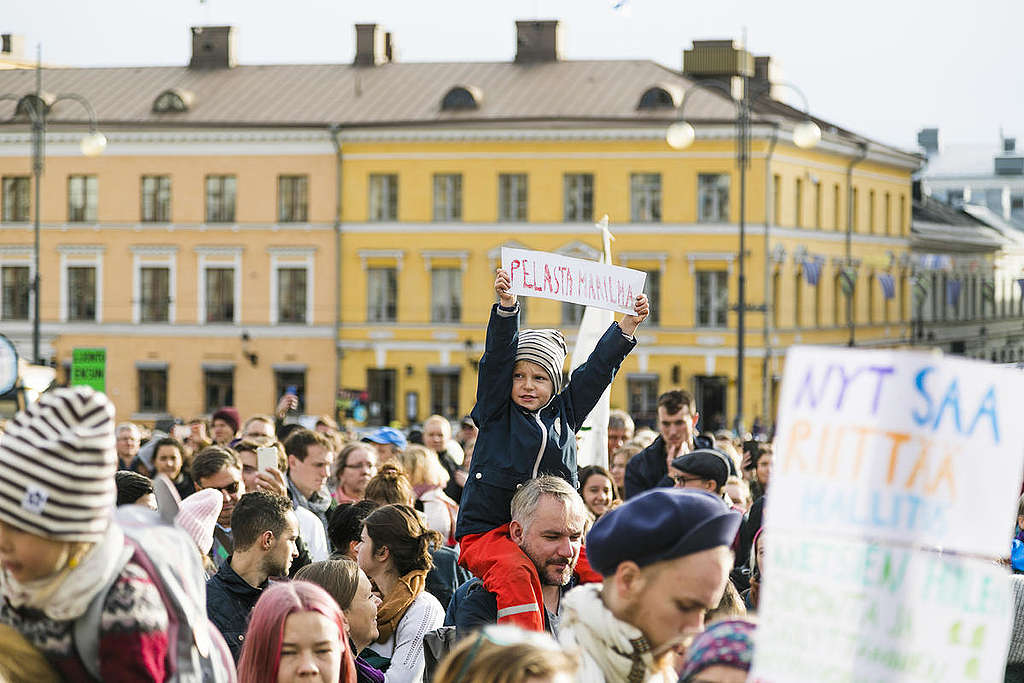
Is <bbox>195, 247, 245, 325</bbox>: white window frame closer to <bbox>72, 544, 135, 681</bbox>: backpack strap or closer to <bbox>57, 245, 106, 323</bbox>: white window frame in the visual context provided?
<bbox>57, 245, 106, 323</bbox>: white window frame

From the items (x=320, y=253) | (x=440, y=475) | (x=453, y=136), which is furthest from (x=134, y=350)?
(x=440, y=475)

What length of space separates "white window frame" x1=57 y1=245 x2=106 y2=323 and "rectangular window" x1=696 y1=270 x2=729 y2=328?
18201mm

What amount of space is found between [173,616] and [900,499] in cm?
136

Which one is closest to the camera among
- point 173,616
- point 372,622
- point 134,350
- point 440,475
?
point 173,616

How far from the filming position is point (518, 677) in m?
3.35

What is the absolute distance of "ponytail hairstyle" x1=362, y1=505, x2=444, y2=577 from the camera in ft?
20.4

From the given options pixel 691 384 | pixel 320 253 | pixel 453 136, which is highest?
pixel 453 136

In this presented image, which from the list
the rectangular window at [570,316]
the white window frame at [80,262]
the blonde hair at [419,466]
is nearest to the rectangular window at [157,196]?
the white window frame at [80,262]

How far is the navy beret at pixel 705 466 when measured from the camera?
309 inches

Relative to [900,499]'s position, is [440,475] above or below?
below

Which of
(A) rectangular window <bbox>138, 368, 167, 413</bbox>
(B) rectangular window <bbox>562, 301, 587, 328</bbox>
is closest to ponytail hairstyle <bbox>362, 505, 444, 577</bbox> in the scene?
(B) rectangular window <bbox>562, 301, 587, 328</bbox>

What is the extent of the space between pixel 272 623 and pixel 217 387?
4663cm

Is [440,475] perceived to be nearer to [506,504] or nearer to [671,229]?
[506,504]

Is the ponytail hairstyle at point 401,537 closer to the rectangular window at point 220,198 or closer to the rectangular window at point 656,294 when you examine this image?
the rectangular window at point 656,294
